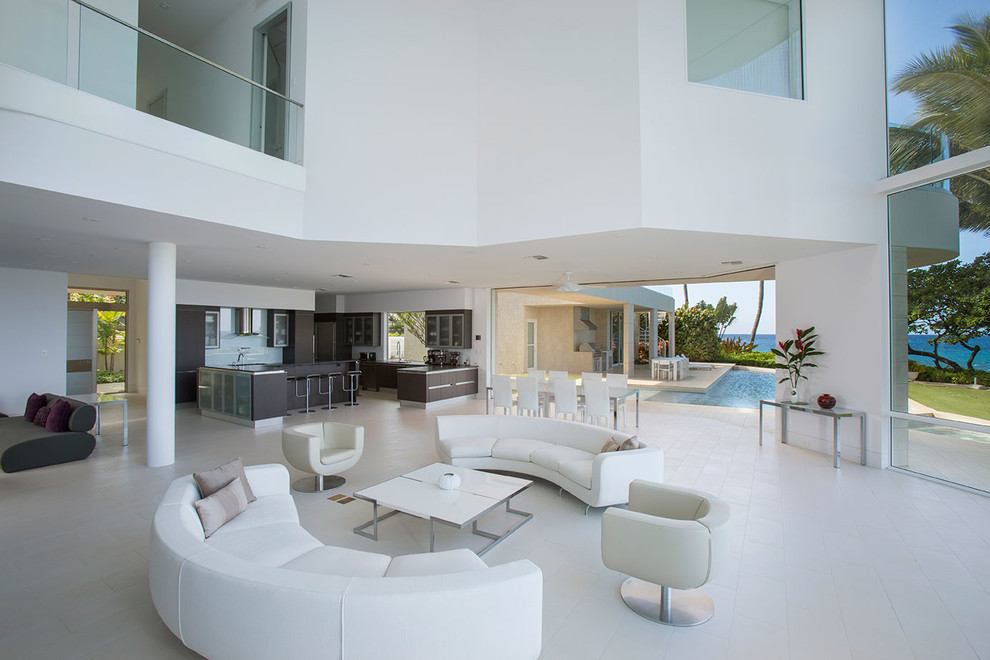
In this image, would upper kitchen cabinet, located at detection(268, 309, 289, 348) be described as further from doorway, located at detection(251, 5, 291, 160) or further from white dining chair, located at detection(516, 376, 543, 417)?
white dining chair, located at detection(516, 376, 543, 417)

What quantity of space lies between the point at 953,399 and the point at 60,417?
1098cm

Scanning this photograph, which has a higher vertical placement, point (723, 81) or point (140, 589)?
point (723, 81)

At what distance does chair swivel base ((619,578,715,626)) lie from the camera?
→ 2.73m

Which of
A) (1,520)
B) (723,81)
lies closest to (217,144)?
(1,520)

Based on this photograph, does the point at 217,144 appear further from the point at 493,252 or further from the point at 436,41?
the point at 493,252

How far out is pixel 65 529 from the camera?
3979mm

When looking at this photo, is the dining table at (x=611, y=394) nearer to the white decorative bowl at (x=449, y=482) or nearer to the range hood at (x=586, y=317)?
the white decorative bowl at (x=449, y=482)

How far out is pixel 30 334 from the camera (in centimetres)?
853

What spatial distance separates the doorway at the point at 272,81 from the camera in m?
5.45

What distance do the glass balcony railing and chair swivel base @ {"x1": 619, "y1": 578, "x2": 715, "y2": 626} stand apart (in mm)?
5674

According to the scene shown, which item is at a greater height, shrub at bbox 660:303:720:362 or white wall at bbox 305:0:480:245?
white wall at bbox 305:0:480:245

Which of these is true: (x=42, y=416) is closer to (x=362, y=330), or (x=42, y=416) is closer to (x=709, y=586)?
(x=362, y=330)

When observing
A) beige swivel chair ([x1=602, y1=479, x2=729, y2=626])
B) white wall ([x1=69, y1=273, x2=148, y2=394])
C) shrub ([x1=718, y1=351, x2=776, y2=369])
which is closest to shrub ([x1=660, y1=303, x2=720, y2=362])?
shrub ([x1=718, y1=351, x2=776, y2=369])

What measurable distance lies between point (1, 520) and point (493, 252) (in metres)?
5.79
